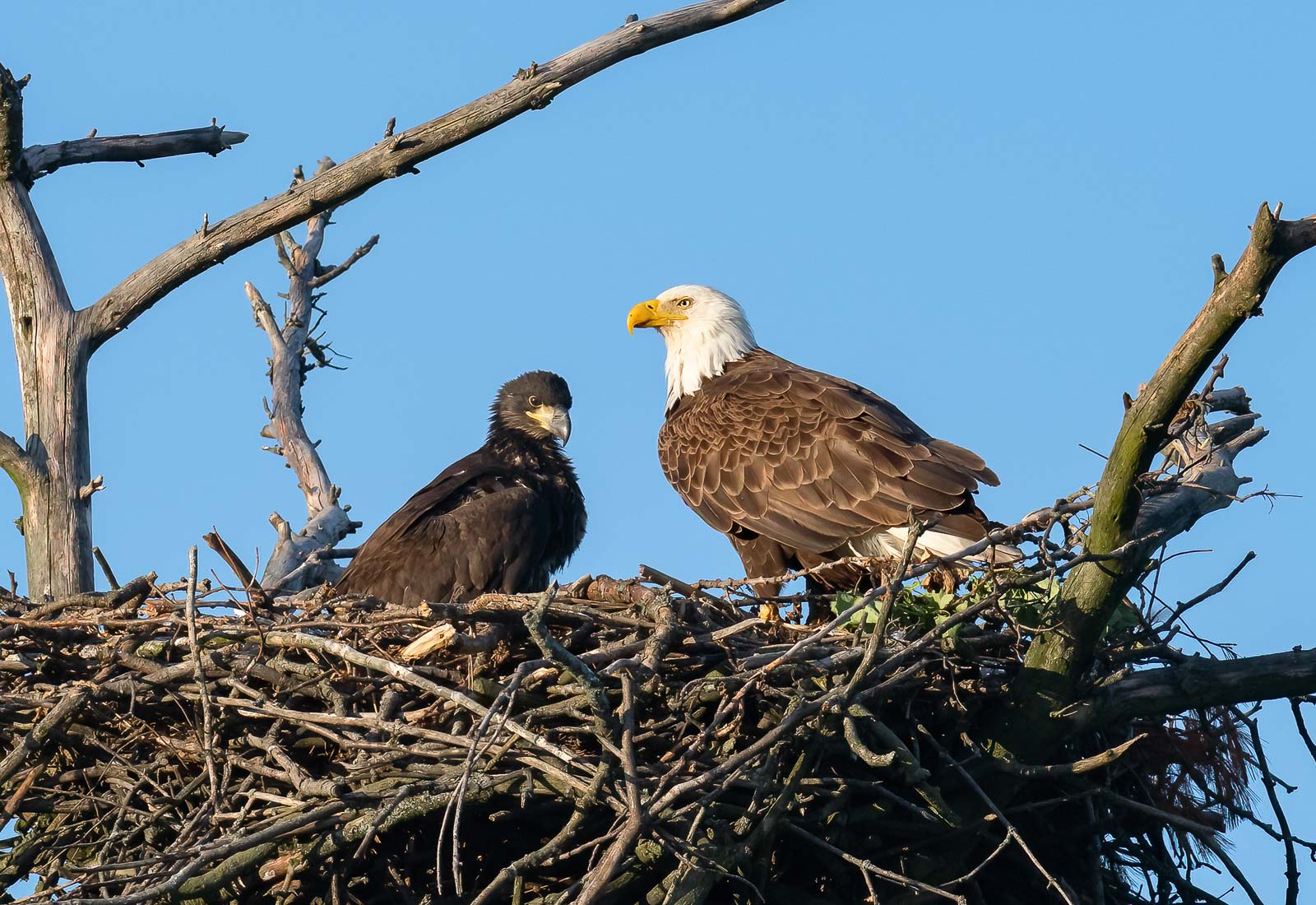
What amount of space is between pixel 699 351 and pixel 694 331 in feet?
0.50

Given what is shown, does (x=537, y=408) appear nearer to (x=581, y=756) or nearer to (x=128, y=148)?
(x=128, y=148)

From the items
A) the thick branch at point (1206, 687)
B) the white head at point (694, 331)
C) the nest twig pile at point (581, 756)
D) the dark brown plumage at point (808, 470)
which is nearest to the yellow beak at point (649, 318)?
the white head at point (694, 331)

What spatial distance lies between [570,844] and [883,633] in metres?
1.27

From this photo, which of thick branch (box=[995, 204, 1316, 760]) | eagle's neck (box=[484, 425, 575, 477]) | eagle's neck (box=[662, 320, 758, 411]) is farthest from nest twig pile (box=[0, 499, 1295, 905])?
eagle's neck (box=[662, 320, 758, 411])

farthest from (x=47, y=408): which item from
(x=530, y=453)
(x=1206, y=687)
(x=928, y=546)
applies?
(x=1206, y=687)

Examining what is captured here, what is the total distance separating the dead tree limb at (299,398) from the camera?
866 cm

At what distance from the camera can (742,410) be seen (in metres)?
7.92

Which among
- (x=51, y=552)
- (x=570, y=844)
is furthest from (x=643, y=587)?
(x=51, y=552)

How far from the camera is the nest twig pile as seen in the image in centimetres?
493

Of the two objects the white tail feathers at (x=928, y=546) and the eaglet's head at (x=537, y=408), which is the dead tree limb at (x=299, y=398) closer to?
the eaglet's head at (x=537, y=408)

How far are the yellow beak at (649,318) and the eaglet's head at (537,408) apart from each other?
1.70 feet

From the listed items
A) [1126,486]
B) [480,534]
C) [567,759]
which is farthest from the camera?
[480,534]

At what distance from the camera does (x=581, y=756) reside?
16.0 feet

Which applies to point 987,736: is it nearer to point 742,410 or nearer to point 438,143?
point 742,410
